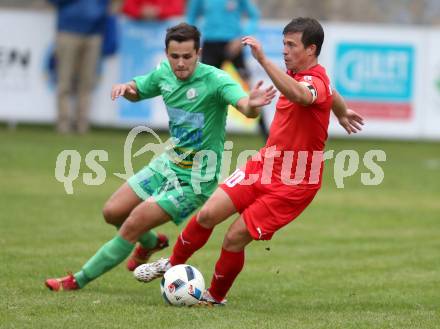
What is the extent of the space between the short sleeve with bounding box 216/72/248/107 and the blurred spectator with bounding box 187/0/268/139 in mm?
7629

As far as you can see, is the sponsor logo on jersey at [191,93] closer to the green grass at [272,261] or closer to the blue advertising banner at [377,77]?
the green grass at [272,261]

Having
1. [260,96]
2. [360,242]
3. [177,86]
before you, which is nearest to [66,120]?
[360,242]

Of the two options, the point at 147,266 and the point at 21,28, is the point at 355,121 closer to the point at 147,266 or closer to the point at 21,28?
the point at 147,266

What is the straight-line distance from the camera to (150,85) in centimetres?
729

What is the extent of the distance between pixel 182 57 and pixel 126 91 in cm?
48

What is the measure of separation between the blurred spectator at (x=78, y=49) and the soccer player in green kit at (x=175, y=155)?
30.4 ft

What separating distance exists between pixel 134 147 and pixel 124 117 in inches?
60.4

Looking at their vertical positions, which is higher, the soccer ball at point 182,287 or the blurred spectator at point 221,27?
the blurred spectator at point 221,27

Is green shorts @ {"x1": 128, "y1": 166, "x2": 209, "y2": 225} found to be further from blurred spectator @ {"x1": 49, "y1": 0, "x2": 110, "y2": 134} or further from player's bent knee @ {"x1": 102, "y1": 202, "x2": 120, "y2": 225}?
blurred spectator @ {"x1": 49, "y1": 0, "x2": 110, "y2": 134}

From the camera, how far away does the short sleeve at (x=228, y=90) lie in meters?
6.73

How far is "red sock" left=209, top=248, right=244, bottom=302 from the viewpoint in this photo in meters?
6.65

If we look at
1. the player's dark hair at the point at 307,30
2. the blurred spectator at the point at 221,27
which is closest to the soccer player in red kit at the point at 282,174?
the player's dark hair at the point at 307,30

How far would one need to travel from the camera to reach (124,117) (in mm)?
16688

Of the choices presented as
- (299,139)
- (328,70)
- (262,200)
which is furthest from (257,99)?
(328,70)
